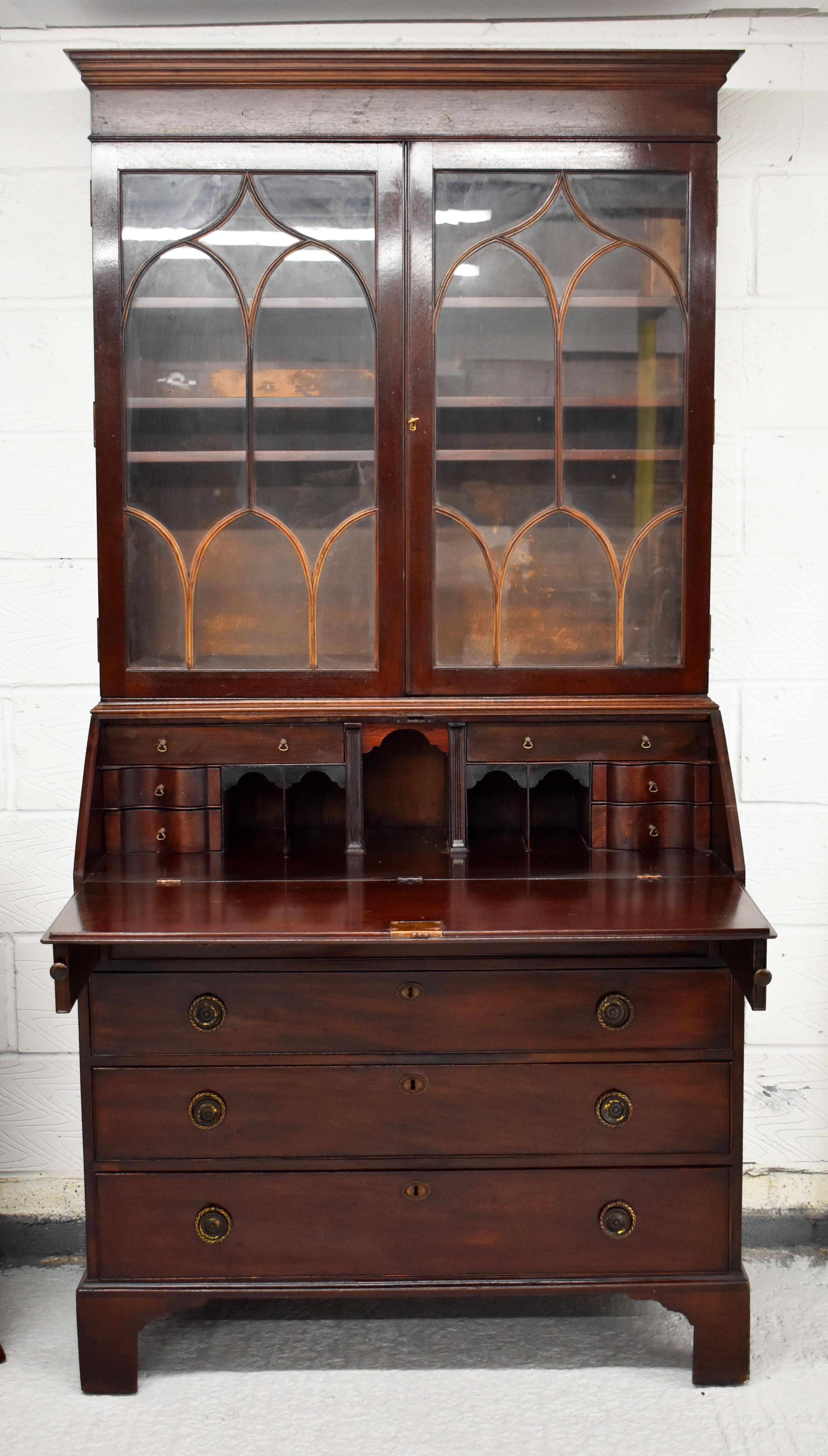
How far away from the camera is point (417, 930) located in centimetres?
183

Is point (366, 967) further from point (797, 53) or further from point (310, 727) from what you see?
point (797, 53)

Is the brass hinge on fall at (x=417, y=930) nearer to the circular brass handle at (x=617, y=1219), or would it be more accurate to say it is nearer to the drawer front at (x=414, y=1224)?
the drawer front at (x=414, y=1224)

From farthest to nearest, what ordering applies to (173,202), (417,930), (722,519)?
(722,519)
(173,202)
(417,930)

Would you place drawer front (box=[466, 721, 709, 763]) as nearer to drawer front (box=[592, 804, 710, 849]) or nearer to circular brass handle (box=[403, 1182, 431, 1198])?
drawer front (box=[592, 804, 710, 849])

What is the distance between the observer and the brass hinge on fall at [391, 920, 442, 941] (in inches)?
71.1

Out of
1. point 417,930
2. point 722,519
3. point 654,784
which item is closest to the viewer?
point 417,930

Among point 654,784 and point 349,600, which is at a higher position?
point 349,600

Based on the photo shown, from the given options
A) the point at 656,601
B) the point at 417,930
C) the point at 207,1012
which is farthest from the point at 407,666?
the point at 207,1012

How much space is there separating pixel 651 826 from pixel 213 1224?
1133 mm

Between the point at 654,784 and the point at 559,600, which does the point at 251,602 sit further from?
the point at 654,784

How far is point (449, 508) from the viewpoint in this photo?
7.45 feet

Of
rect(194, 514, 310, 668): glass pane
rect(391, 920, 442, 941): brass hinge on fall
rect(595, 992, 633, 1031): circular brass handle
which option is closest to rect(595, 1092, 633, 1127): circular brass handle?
rect(595, 992, 633, 1031): circular brass handle

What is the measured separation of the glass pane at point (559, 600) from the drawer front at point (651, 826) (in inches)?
12.0

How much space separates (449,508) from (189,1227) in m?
1.45
